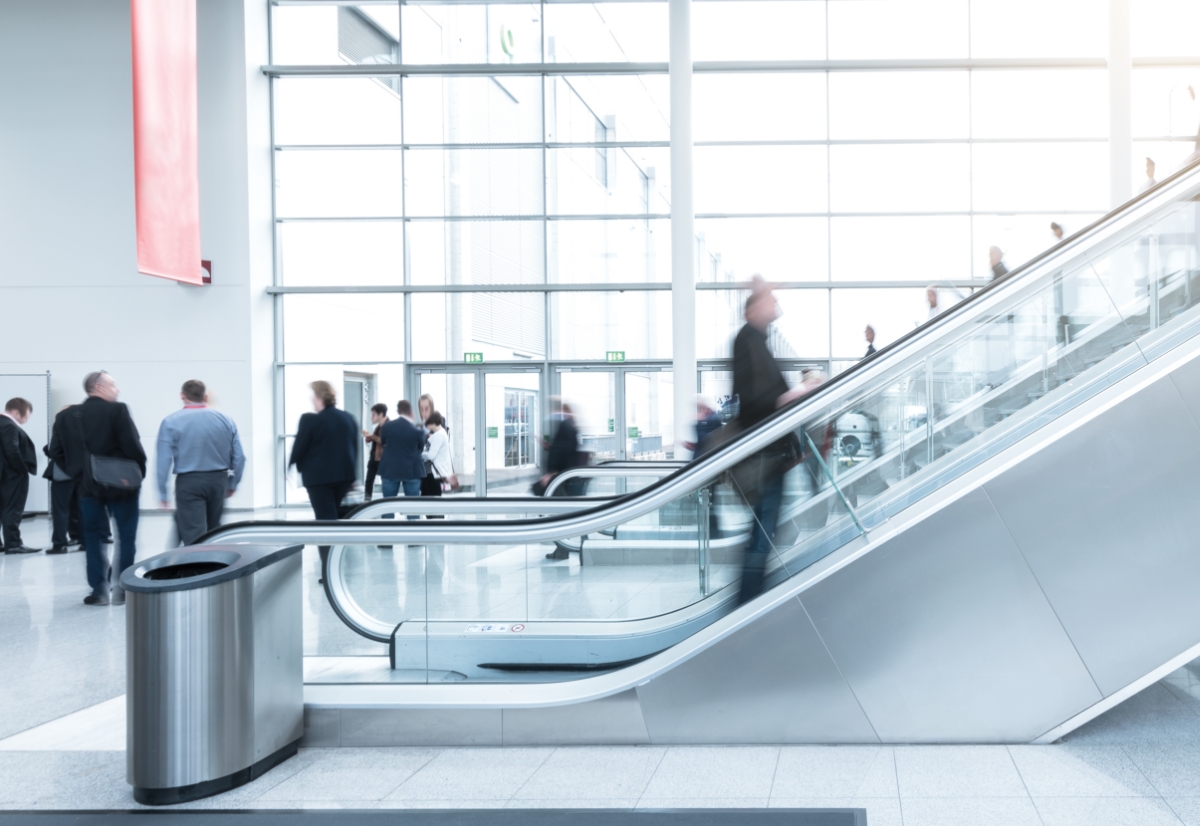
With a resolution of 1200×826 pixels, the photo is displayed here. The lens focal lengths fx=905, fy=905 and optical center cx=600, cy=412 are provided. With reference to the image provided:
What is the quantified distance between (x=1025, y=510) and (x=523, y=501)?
3.41 m

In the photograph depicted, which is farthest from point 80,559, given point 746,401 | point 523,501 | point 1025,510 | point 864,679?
point 1025,510

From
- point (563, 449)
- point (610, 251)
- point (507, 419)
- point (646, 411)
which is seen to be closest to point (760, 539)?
point (563, 449)

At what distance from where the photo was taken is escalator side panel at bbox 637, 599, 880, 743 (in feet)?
12.5

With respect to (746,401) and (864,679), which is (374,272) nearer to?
(746,401)

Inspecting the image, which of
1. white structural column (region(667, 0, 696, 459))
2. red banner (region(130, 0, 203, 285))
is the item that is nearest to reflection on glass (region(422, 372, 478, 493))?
white structural column (region(667, 0, 696, 459))

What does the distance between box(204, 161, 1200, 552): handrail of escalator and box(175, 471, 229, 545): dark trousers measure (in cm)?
335

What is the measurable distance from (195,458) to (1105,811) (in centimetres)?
626

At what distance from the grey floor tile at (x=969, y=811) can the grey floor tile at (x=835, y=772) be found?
0.14 metres

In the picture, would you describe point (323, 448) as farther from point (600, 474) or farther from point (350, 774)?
point (350, 774)

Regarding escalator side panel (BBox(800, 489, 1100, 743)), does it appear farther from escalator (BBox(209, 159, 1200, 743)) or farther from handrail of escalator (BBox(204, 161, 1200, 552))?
handrail of escalator (BBox(204, 161, 1200, 552))

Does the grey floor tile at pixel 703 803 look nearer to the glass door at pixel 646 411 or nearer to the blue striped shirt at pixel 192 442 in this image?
the blue striped shirt at pixel 192 442

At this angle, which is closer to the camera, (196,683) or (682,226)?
(196,683)

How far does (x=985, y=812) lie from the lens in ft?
10.2

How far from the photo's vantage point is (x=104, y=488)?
23.2 feet
